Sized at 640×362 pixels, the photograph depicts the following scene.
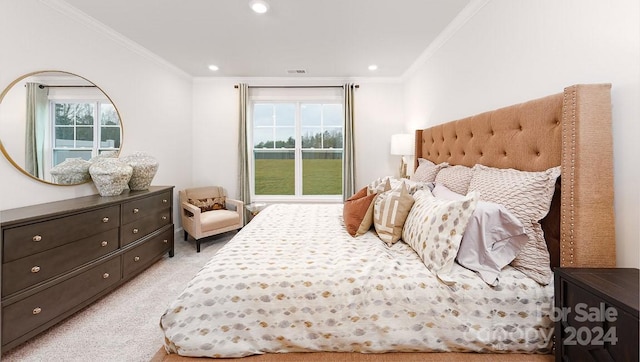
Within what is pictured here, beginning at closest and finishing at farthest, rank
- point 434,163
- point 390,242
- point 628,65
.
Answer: point 628,65
point 390,242
point 434,163

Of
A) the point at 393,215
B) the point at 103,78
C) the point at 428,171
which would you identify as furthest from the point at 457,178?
the point at 103,78

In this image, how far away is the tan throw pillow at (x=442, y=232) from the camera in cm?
128

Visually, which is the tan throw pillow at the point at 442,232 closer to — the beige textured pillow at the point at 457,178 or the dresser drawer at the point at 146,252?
the beige textured pillow at the point at 457,178

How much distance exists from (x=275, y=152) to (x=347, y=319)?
3.63m

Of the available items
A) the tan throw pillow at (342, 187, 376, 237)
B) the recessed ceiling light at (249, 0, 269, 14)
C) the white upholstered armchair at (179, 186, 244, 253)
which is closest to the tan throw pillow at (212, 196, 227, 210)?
the white upholstered armchair at (179, 186, 244, 253)

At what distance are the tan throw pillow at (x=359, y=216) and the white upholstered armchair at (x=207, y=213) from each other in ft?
7.16

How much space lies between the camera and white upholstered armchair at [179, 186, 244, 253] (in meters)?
3.36

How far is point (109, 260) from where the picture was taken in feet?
7.30

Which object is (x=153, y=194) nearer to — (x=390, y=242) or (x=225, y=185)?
(x=225, y=185)

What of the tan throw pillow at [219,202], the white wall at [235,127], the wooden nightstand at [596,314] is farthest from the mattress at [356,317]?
the white wall at [235,127]

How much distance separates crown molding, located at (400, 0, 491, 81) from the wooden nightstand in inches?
83.2

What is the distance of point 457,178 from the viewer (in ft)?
6.57

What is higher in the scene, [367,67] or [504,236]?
[367,67]

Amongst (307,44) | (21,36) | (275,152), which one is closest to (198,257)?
(275,152)
